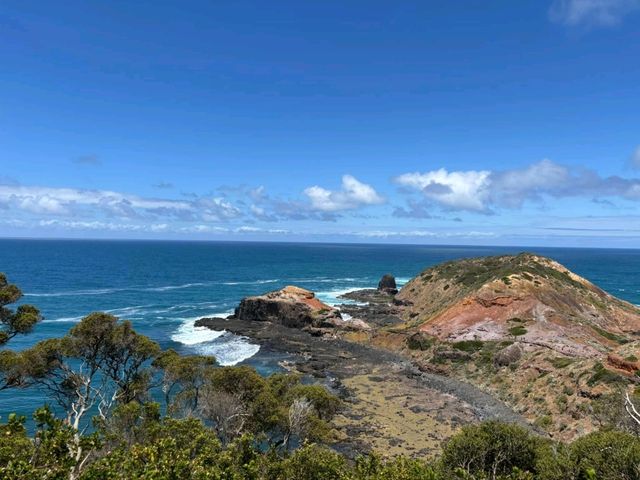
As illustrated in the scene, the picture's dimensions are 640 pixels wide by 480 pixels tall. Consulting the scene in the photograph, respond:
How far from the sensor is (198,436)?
18.0 metres

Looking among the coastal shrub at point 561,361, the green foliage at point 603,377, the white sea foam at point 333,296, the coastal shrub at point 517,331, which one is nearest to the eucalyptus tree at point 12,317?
the green foliage at point 603,377

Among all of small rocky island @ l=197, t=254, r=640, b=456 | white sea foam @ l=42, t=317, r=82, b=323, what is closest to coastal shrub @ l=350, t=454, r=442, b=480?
small rocky island @ l=197, t=254, r=640, b=456

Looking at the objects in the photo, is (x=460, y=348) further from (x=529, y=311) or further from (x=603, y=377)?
(x=603, y=377)

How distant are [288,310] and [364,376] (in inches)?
1485

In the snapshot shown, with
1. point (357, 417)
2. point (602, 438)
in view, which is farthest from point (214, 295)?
point (602, 438)

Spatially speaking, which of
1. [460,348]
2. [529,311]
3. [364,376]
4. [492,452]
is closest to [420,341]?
[460,348]

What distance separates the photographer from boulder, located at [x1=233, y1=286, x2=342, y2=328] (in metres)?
98.1

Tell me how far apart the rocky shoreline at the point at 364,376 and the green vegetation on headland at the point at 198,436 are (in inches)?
268

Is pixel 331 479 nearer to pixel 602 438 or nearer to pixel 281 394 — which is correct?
pixel 602 438

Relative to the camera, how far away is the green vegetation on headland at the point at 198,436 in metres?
13.6

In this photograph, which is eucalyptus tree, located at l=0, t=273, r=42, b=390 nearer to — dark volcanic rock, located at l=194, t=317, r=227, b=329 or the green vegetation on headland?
the green vegetation on headland

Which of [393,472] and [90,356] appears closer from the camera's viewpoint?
[393,472]

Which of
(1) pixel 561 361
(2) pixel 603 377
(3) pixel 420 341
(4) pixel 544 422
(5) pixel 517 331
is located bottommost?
(4) pixel 544 422

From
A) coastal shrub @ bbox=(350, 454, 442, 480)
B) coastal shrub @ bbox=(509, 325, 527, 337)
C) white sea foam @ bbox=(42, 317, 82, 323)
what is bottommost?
white sea foam @ bbox=(42, 317, 82, 323)
